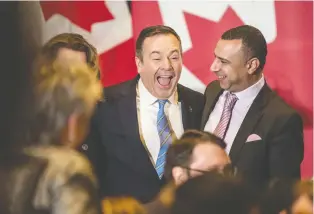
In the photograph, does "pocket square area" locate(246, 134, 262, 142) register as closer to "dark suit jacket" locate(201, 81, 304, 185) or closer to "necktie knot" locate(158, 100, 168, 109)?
"dark suit jacket" locate(201, 81, 304, 185)

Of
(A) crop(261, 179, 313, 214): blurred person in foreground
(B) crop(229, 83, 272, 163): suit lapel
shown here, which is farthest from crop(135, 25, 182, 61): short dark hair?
(A) crop(261, 179, 313, 214): blurred person in foreground

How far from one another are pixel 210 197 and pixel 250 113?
0.20 meters

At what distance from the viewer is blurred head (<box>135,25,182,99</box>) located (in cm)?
124

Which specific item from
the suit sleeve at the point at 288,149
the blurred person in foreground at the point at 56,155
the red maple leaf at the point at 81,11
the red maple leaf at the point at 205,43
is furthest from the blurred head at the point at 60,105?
the suit sleeve at the point at 288,149

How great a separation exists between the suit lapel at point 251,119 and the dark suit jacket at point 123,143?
0.08m

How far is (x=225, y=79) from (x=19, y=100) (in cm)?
39

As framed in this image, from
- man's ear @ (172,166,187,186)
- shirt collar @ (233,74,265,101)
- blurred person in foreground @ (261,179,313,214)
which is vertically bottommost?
blurred person in foreground @ (261,179,313,214)

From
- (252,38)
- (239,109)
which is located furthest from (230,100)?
(252,38)

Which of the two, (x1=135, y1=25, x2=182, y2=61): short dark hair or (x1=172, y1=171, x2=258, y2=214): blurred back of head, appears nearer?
(x1=172, y1=171, x2=258, y2=214): blurred back of head

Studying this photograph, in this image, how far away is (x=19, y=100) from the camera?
119cm

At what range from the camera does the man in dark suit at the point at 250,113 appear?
1.24m

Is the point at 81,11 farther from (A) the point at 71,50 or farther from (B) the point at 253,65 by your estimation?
(B) the point at 253,65

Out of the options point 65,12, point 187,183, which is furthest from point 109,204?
point 65,12

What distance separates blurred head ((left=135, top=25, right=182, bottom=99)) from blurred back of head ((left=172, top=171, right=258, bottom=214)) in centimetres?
20
